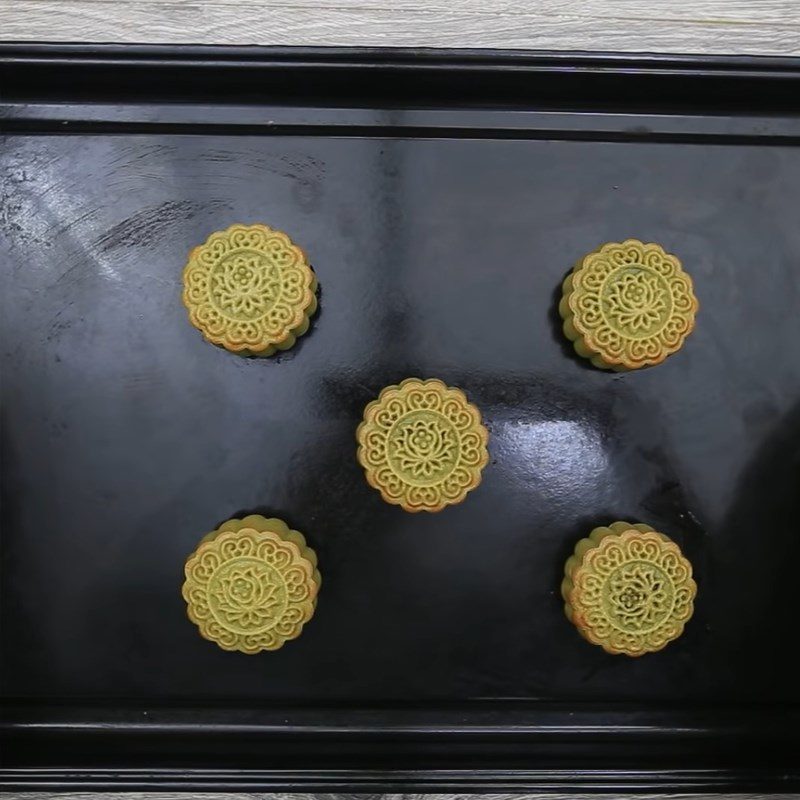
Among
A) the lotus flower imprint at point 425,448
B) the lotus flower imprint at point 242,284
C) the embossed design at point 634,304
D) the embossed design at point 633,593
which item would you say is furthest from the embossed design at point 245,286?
the embossed design at point 633,593

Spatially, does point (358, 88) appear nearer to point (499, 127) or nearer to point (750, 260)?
point (499, 127)

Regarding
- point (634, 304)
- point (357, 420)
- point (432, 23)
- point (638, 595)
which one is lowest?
point (638, 595)

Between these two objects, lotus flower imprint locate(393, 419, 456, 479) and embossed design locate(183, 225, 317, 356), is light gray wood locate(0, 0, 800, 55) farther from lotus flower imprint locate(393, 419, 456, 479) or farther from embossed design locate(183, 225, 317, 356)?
lotus flower imprint locate(393, 419, 456, 479)

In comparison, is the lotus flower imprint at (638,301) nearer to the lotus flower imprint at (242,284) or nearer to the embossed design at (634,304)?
the embossed design at (634,304)

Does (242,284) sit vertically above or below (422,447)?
above

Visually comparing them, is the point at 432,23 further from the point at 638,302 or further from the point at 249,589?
the point at 249,589

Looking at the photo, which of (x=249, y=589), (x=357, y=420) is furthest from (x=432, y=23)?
(x=249, y=589)
